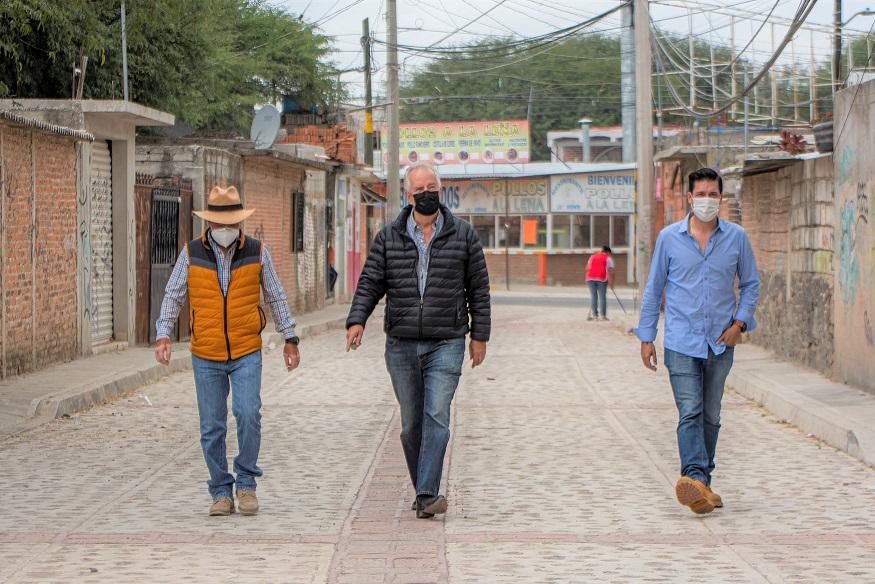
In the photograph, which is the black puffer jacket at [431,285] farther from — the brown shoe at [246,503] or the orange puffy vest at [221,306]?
the brown shoe at [246,503]

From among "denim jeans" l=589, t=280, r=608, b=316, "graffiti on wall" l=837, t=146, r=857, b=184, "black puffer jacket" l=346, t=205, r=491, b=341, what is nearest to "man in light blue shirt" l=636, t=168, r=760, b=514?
"black puffer jacket" l=346, t=205, r=491, b=341

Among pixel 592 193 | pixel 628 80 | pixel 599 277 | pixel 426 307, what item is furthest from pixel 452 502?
pixel 592 193

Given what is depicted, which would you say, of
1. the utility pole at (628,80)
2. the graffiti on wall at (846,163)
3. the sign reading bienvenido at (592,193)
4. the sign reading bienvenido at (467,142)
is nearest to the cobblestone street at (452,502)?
the graffiti on wall at (846,163)

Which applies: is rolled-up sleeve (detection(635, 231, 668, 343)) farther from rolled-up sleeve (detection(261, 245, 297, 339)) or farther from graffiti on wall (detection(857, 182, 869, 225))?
graffiti on wall (detection(857, 182, 869, 225))

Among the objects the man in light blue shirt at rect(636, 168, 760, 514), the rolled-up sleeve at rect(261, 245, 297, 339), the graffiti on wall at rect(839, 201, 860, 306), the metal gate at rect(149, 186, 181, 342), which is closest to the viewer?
the man in light blue shirt at rect(636, 168, 760, 514)

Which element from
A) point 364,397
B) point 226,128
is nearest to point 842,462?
point 364,397

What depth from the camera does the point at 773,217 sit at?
19703 mm

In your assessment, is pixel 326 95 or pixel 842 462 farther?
pixel 326 95

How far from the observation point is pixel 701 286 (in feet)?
26.8

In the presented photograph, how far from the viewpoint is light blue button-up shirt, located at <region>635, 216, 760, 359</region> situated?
8.11 meters

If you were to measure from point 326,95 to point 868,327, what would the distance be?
99.7 feet

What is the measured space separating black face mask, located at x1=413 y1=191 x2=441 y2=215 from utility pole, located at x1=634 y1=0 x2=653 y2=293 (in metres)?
19.4

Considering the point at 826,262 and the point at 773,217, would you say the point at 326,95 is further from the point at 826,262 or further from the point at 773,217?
the point at 826,262

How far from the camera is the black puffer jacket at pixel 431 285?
782 cm
